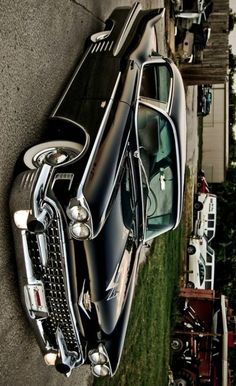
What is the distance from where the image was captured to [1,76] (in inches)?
183

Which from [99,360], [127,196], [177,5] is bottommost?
[99,360]

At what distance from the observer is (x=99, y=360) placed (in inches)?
212

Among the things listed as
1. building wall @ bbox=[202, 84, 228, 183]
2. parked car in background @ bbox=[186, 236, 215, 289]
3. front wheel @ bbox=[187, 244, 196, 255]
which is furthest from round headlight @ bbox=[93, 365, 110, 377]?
building wall @ bbox=[202, 84, 228, 183]

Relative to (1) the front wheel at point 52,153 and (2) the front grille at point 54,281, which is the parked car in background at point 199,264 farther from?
(1) the front wheel at point 52,153

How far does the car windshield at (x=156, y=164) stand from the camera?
5566 mm

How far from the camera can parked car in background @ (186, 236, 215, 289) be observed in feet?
53.7

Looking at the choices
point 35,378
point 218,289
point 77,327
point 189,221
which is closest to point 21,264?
point 77,327

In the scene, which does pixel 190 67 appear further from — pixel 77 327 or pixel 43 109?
pixel 77 327

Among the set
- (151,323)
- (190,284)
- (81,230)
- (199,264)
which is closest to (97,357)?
(81,230)

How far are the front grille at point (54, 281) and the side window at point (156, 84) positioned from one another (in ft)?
6.08

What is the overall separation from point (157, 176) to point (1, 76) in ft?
6.16

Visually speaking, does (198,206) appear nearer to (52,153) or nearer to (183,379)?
(183,379)

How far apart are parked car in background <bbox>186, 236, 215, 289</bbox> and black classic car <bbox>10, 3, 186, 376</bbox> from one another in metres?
10.4

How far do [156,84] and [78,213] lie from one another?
85.5 inches
